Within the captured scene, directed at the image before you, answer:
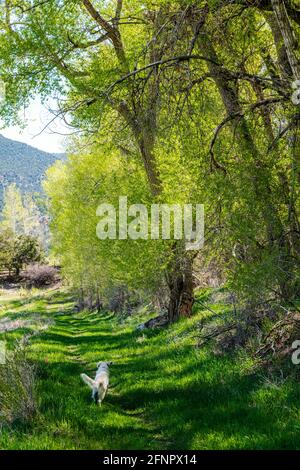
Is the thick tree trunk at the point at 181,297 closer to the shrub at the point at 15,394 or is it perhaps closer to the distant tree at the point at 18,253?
the shrub at the point at 15,394

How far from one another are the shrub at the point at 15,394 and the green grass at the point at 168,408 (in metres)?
0.22

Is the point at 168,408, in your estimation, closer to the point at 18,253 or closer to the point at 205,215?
the point at 205,215

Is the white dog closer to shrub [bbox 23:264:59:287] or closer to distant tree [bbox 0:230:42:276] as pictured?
shrub [bbox 23:264:59:287]

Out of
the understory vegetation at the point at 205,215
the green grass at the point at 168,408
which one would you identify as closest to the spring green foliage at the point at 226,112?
the understory vegetation at the point at 205,215

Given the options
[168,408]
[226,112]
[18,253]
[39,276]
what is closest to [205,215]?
[226,112]

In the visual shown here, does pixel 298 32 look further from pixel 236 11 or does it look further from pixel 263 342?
pixel 263 342

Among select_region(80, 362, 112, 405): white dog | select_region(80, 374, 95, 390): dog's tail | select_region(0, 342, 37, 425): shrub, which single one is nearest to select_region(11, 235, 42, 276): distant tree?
select_region(80, 362, 112, 405): white dog

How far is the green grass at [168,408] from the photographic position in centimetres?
541

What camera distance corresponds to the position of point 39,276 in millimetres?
57594

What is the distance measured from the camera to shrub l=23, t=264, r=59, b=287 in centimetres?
5725

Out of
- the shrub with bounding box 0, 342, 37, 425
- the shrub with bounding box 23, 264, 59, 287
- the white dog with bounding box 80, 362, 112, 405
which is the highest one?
the shrub with bounding box 0, 342, 37, 425

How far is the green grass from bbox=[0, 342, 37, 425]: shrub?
0.73 feet

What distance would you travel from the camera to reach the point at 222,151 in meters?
7.97

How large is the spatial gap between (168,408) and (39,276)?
171 ft
